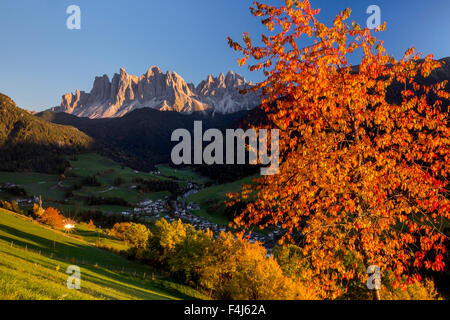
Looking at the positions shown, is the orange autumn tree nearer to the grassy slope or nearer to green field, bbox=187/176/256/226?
the grassy slope

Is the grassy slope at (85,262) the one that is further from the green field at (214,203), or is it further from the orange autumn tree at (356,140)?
the green field at (214,203)

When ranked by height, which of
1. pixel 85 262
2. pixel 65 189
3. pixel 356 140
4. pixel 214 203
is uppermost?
pixel 356 140

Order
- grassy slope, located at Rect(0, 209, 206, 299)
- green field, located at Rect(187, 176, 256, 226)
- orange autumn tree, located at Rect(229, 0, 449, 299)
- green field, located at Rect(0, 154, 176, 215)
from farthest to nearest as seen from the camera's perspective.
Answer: green field, located at Rect(0, 154, 176, 215)
green field, located at Rect(187, 176, 256, 226)
grassy slope, located at Rect(0, 209, 206, 299)
orange autumn tree, located at Rect(229, 0, 449, 299)

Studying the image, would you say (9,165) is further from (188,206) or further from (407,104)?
(407,104)

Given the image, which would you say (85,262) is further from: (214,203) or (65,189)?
(65,189)

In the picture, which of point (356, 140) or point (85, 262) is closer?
point (356, 140)

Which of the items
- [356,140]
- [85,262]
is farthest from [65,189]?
[356,140]

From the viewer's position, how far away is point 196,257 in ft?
132

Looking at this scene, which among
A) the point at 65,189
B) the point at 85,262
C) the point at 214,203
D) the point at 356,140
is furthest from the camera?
the point at 65,189

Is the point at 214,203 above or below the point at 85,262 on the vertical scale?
below

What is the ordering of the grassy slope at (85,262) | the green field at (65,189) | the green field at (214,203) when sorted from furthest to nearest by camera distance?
the green field at (65,189), the green field at (214,203), the grassy slope at (85,262)

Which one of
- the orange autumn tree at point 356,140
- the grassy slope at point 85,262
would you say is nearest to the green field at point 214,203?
the grassy slope at point 85,262

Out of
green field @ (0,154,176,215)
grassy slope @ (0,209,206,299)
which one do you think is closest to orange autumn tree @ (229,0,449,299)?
grassy slope @ (0,209,206,299)
